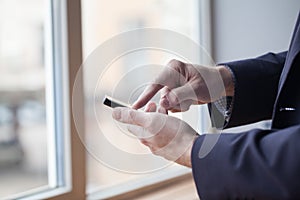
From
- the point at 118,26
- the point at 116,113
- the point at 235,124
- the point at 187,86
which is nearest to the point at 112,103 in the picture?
the point at 116,113

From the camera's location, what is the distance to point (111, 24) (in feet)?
4.33

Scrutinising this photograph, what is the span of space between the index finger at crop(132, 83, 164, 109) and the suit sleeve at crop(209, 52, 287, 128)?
157mm

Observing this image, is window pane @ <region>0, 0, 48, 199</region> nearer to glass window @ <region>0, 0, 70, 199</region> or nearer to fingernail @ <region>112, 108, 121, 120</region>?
glass window @ <region>0, 0, 70, 199</region>

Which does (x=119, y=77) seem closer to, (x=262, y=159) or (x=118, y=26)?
(x=262, y=159)

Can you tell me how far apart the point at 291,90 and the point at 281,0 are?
1.01 metres

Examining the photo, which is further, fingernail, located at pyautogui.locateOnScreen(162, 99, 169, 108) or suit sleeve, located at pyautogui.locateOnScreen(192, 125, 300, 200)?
fingernail, located at pyautogui.locateOnScreen(162, 99, 169, 108)

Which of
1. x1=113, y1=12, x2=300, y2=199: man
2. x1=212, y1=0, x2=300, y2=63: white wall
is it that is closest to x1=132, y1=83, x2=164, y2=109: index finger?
x1=113, y1=12, x2=300, y2=199: man

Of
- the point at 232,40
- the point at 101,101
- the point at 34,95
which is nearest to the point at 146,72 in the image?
the point at 101,101

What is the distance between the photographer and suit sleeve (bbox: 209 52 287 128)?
892 millimetres

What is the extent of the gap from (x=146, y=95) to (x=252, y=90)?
0.83 feet

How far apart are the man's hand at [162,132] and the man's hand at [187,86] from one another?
8 cm

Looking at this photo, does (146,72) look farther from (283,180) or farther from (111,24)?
(111,24)

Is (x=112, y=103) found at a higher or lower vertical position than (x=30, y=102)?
higher

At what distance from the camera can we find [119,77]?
0.77m
